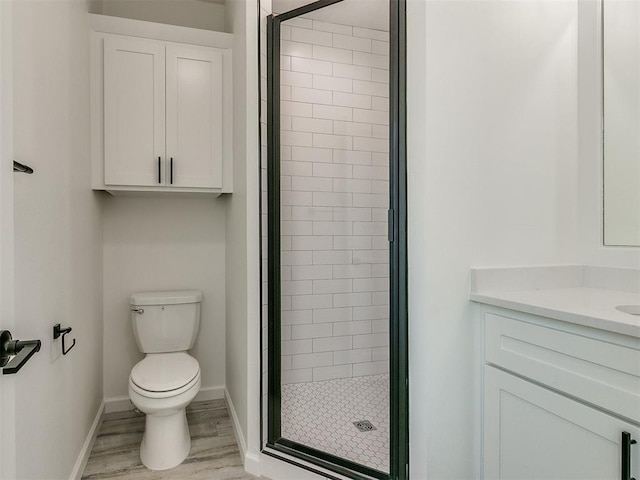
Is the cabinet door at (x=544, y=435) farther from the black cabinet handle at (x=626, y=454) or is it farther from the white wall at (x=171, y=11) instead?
the white wall at (x=171, y=11)

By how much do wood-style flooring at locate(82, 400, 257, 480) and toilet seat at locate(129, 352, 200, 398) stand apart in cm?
39

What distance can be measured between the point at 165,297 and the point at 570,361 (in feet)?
6.94

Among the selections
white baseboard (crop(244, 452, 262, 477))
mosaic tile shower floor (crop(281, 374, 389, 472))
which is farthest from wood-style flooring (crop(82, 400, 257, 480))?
mosaic tile shower floor (crop(281, 374, 389, 472))

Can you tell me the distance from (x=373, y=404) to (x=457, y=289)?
0.67 m

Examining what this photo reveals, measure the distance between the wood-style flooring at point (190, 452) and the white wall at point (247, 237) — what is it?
0.10 meters

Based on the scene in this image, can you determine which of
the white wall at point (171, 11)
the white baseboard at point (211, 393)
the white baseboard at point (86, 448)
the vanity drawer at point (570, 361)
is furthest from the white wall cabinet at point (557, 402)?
the white wall at point (171, 11)

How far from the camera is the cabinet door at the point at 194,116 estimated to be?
7.71 ft

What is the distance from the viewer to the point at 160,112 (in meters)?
2.33

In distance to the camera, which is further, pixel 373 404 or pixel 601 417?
pixel 373 404

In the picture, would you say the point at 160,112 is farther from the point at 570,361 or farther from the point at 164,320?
the point at 570,361

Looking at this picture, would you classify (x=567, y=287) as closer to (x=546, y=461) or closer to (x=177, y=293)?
(x=546, y=461)

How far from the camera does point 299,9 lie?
180cm

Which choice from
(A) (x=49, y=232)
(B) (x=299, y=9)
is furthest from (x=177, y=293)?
(B) (x=299, y=9)

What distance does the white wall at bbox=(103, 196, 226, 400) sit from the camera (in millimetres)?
2566
